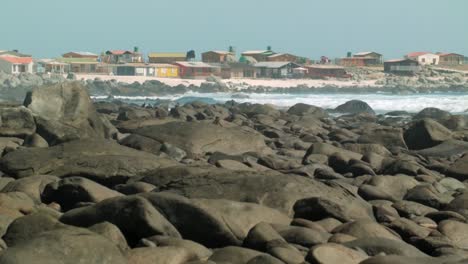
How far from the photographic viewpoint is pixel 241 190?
777cm

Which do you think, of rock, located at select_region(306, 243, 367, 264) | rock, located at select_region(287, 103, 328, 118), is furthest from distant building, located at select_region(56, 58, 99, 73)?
rock, located at select_region(306, 243, 367, 264)

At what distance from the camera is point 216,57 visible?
325 feet

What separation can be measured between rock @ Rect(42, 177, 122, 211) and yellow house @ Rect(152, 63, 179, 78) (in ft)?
244

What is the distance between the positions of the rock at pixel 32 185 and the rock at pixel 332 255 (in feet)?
10.6

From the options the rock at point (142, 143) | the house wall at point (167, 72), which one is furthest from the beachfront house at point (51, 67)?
the rock at point (142, 143)

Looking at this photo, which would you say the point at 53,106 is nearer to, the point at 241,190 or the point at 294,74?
the point at 241,190

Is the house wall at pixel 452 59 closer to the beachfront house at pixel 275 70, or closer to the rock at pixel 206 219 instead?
the beachfront house at pixel 275 70

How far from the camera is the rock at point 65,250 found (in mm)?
4938

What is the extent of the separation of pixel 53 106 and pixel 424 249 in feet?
27.3

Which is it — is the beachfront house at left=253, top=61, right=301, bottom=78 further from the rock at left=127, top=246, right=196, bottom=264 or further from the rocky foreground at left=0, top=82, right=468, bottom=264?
the rock at left=127, top=246, right=196, bottom=264

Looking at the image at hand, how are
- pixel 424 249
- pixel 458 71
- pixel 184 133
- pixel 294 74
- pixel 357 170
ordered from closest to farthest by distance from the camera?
pixel 424 249, pixel 357 170, pixel 184 133, pixel 294 74, pixel 458 71

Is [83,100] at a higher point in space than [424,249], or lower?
higher

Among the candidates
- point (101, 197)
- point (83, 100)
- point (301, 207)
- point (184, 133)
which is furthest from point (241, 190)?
point (83, 100)

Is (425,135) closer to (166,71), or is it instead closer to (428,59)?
(166,71)
